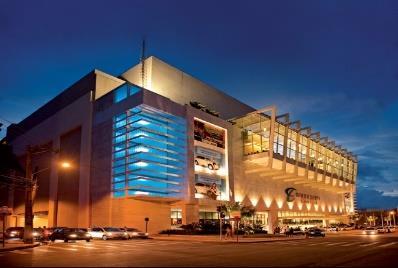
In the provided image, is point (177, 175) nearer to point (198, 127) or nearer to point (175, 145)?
point (175, 145)

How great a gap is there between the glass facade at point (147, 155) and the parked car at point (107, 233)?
30.0ft

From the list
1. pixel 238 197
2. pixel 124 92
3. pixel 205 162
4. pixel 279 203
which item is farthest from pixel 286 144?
pixel 124 92

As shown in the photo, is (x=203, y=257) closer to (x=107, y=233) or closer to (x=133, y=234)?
(x=107, y=233)

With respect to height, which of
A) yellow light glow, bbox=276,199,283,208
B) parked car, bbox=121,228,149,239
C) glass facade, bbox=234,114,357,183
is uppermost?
glass facade, bbox=234,114,357,183

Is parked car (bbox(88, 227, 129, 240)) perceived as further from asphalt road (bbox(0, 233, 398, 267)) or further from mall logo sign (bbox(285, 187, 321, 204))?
mall logo sign (bbox(285, 187, 321, 204))

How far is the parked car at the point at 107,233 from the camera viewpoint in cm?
4428

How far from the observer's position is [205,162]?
66.4 meters

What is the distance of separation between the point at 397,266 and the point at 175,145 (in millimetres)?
45942

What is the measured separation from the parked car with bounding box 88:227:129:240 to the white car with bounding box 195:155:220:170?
2165 centimetres

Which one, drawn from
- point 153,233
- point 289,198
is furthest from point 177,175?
point 289,198

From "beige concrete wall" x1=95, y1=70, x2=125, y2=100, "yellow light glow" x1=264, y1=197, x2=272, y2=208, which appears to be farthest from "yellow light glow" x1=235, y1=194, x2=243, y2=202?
"beige concrete wall" x1=95, y1=70, x2=125, y2=100

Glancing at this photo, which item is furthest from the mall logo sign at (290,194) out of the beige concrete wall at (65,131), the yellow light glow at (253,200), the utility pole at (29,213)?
the utility pole at (29,213)

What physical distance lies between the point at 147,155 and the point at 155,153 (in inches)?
66.0

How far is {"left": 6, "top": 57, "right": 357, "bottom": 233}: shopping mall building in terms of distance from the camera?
56.3 m
